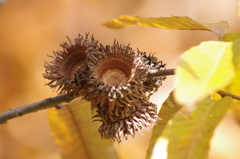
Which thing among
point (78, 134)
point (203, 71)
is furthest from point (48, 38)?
point (203, 71)

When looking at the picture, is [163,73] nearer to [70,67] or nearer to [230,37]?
[230,37]

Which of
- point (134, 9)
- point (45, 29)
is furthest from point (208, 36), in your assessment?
point (45, 29)

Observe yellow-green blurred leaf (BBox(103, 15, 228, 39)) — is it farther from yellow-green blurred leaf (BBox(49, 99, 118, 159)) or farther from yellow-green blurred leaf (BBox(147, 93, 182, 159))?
yellow-green blurred leaf (BBox(49, 99, 118, 159))

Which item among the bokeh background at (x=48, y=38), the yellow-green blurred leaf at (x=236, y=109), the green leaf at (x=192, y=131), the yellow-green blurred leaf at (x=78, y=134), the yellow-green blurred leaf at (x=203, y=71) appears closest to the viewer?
the yellow-green blurred leaf at (x=203, y=71)

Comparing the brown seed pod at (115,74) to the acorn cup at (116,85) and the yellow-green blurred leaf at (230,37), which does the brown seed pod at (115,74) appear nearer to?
the acorn cup at (116,85)

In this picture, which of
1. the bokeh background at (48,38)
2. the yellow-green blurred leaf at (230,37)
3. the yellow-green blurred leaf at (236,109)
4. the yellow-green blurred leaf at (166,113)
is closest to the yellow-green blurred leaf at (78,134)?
the yellow-green blurred leaf at (166,113)

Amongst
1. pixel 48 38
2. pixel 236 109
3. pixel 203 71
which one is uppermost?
pixel 48 38
